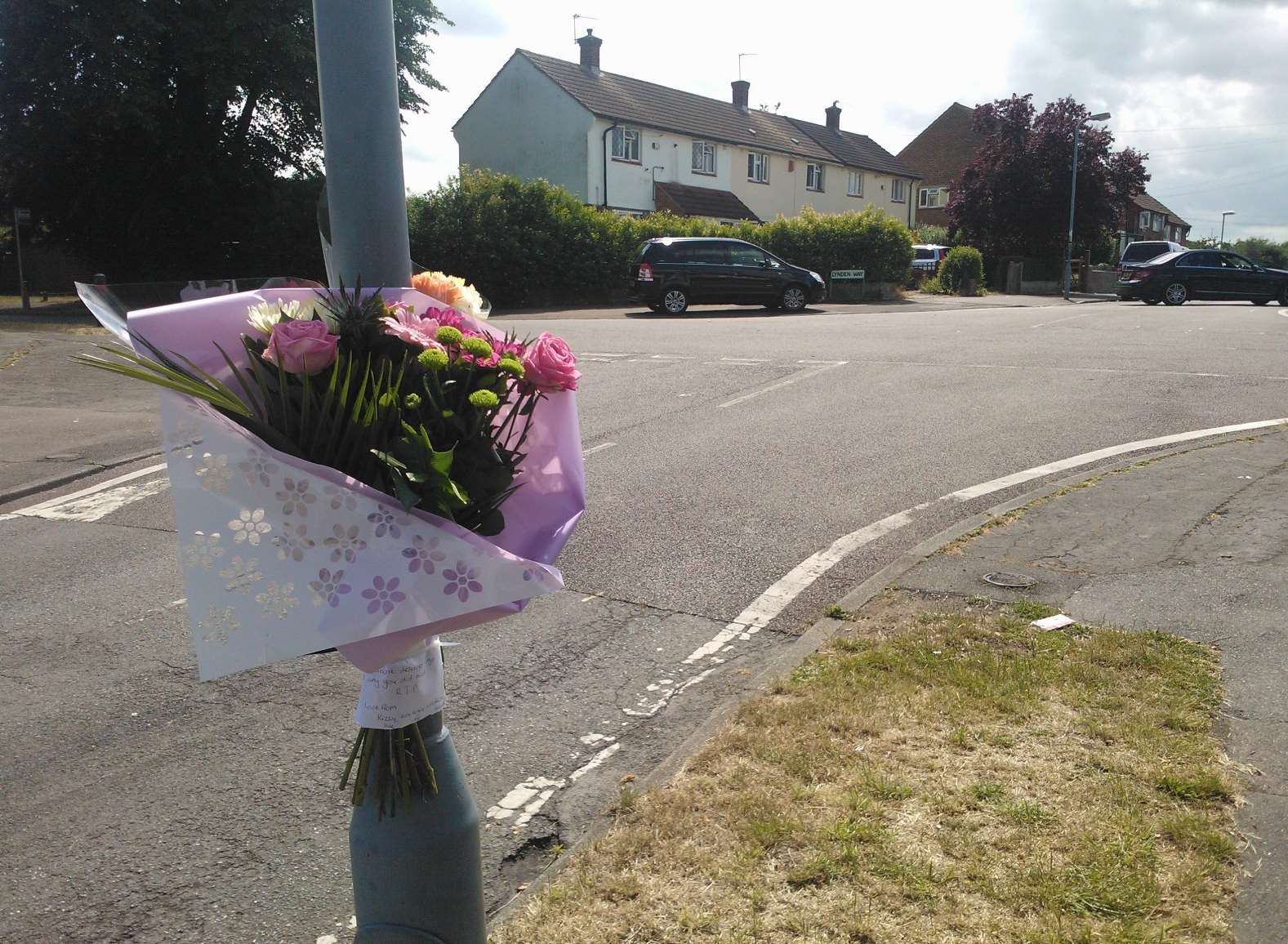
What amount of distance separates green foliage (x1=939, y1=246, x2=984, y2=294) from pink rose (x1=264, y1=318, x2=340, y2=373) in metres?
39.8

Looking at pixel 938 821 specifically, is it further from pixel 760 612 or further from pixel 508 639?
pixel 508 639

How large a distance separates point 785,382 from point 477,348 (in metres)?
11.3

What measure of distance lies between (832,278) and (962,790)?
3179cm

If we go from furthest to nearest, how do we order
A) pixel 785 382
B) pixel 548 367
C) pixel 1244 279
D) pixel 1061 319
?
1. pixel 1244 279
2. pixel 1061 319
3. pixel 785 382
4. pixel 548 367

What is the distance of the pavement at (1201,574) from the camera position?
126 inches

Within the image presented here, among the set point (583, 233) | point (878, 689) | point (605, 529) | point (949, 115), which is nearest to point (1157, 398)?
point (605, 529)

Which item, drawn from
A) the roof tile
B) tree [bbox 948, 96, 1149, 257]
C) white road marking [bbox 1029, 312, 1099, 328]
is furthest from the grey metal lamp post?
tree [bbox 948, 96, 1149, 257]

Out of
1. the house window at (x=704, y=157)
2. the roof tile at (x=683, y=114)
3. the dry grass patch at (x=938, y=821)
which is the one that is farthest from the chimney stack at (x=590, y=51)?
the dry grass patch at (x=938, y=821)

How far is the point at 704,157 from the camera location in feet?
160

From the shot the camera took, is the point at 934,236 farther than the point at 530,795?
Yes

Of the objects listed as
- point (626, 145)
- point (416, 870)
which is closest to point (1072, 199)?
point (626, 145)

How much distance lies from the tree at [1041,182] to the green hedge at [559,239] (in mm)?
17558

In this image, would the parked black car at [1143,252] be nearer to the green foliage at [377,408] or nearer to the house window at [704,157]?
the house window at [704,157]

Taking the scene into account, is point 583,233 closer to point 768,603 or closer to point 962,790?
point 768,603
